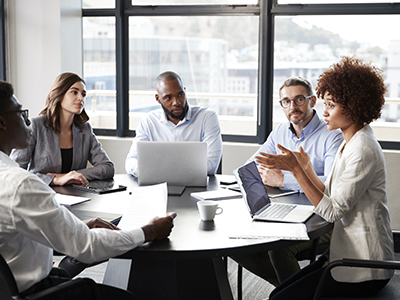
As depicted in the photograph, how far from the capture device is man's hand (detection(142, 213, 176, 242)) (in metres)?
1.55

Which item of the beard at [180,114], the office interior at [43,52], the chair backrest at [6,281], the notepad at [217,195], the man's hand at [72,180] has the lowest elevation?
the chair backrest at [6,281]

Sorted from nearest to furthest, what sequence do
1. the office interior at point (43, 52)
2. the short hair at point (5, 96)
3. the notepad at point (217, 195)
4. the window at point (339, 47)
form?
the short hair at point (5, 96)
the notepad at point (217, 195)
the window at point (339, 47)
the office interior at point (43, 52)

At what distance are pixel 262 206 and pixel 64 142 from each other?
1.45 m

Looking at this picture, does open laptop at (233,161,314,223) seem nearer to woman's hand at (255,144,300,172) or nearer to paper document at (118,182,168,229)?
woman's hand at (255,144,300,172)

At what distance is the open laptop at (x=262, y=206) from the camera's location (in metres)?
1.87

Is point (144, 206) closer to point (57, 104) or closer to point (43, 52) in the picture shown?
point (57, 104)

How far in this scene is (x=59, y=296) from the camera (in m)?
1.44

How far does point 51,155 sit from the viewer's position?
9.05 ft

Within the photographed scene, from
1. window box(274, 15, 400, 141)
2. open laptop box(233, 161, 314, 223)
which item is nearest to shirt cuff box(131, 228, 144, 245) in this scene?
open laptop box(233, 161, 314, 223)

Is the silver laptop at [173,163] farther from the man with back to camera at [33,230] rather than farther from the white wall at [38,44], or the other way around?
the white wall at [38,44]

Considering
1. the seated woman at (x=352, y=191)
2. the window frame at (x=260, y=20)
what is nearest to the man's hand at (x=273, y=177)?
the seated woman at (x=352, y=191)

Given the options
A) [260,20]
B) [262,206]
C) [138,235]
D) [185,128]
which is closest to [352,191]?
[262,206]

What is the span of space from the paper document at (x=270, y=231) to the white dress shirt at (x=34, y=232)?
0.48 metres

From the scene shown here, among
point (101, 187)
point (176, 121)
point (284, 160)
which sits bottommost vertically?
point (101, 187)
